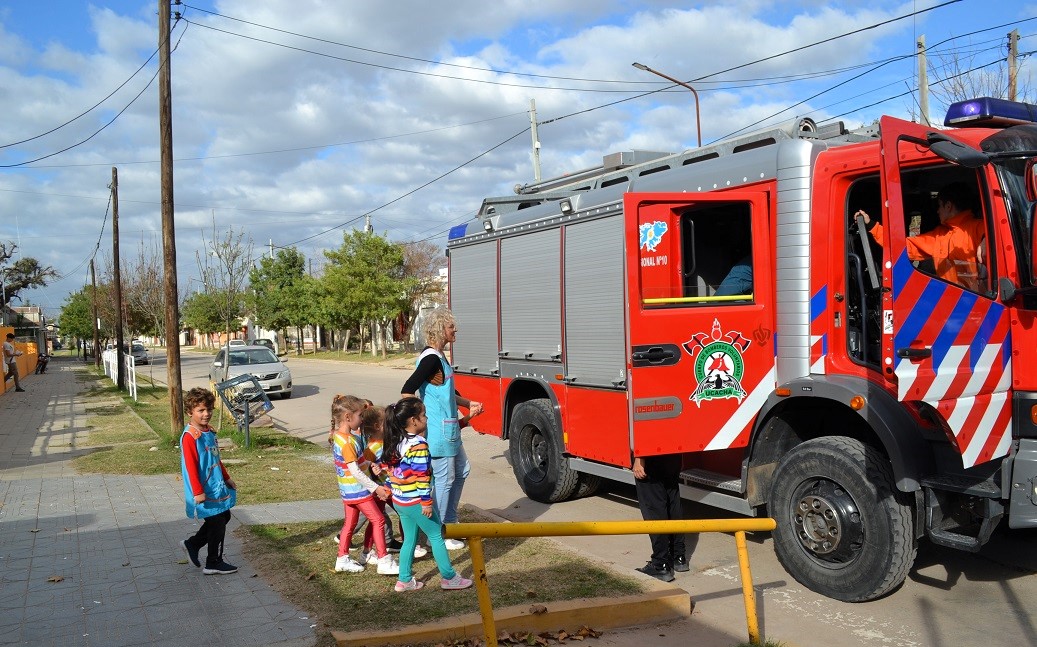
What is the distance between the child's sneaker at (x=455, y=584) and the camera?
555cm

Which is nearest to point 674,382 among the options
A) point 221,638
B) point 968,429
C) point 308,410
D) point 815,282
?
point 815,282

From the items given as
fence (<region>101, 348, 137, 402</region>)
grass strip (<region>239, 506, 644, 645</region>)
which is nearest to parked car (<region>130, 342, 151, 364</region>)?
fence (<region>101, 348, 137, 402</region>)

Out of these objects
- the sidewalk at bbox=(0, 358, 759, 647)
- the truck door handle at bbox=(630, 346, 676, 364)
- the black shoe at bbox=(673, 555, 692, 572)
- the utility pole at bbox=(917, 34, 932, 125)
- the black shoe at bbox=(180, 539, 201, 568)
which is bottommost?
the black shoe at bbox=(673, 555, 692, 572)

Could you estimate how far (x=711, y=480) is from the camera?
21.5 ft

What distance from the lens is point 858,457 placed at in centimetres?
539

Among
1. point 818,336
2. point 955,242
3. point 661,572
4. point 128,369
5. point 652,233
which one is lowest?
point 661,572

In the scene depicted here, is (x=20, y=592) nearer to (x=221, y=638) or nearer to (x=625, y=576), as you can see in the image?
(x=221, y=638)

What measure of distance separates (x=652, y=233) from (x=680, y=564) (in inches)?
96.2

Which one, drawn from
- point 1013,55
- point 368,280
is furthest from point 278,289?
point 1013,55

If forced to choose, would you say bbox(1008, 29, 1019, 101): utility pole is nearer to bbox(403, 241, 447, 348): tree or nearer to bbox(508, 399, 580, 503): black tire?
bbox(508, 399, 580, 503): black tire

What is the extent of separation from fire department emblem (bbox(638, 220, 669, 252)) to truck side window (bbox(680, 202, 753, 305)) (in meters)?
0.21

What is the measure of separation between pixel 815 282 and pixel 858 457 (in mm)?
1236

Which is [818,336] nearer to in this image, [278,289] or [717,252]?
[717,252]

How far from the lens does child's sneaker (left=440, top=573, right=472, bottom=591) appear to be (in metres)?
5.55
